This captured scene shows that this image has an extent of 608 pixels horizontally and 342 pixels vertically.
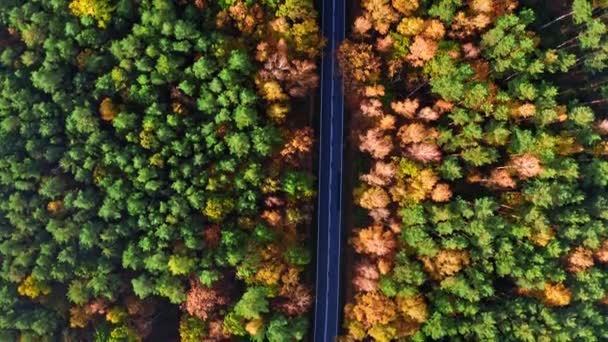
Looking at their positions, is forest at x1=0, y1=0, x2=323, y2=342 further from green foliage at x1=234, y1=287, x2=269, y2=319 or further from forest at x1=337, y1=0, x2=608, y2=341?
forest at x1=337, y1=0, x2=608, y2=341

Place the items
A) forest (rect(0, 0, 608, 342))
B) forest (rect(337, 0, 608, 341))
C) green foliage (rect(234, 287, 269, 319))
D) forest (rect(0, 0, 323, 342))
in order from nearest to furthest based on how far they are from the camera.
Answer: green foliage (rect(234, 287, 269, 319)) < forest (rect(0, 0, 323, 342)) < forest (rect(0, 0, 608, 342)) < forest (rect(337, 0, 608, 341))

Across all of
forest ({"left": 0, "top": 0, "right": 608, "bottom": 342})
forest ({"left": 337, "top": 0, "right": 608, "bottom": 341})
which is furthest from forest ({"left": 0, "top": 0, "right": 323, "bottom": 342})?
forest ({"left": 337, "top": 0, "right": 608, "bottom": 341})

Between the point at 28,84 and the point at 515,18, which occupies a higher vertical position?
the point at 515,18

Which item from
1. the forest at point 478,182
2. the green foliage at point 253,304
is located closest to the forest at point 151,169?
the green foliage at point 253,304

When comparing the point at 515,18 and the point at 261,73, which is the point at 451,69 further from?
the point at 261,73

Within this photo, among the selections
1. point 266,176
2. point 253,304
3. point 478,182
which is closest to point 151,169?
point 266,176

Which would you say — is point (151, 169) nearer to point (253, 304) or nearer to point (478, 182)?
point (253, 304)

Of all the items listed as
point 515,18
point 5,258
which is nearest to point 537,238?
point 515,18
